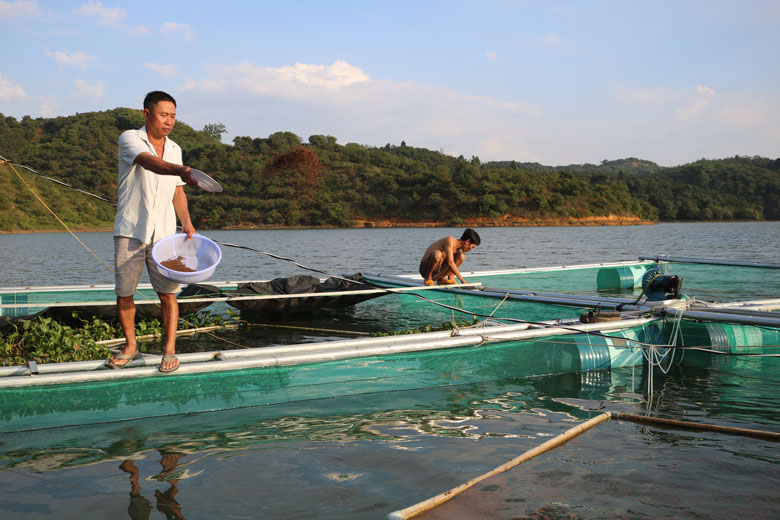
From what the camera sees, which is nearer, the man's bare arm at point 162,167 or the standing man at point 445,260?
the man's bare arm at point 162,167

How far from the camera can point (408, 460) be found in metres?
4.34

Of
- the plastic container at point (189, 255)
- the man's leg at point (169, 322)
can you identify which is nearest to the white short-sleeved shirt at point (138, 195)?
the plastic container at point (189, 255)

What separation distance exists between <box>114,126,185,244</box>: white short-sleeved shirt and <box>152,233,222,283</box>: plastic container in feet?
0.37

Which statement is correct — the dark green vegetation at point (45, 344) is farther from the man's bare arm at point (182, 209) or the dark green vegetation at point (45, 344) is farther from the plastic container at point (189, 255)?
the man's bare arm at point (182, 209)

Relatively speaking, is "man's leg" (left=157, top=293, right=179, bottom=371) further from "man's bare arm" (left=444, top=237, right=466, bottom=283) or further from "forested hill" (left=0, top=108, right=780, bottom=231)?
"forested hill" (left=0, top=108, right=780, bottom=231)

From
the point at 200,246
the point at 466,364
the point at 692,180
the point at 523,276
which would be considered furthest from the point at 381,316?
the point at 692,180

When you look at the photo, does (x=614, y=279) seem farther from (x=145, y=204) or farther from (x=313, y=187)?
(x=313, y=187)

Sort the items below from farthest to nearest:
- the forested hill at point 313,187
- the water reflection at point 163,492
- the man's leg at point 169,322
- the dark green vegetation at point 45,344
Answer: the forested hill at point 313,187
the dark green vegetation at point 45,344
the man's leg at point 169,322
the water reflection at point 163,492

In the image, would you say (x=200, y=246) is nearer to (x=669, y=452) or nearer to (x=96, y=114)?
(x=669, y=452)

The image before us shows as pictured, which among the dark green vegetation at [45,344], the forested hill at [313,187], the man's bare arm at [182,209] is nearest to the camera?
the man's bare arm at [182,209]

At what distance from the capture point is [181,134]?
100375 mm

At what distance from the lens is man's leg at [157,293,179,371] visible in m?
4.72

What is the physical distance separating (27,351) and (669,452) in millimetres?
6347

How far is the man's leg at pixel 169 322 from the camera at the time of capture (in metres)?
4.72
